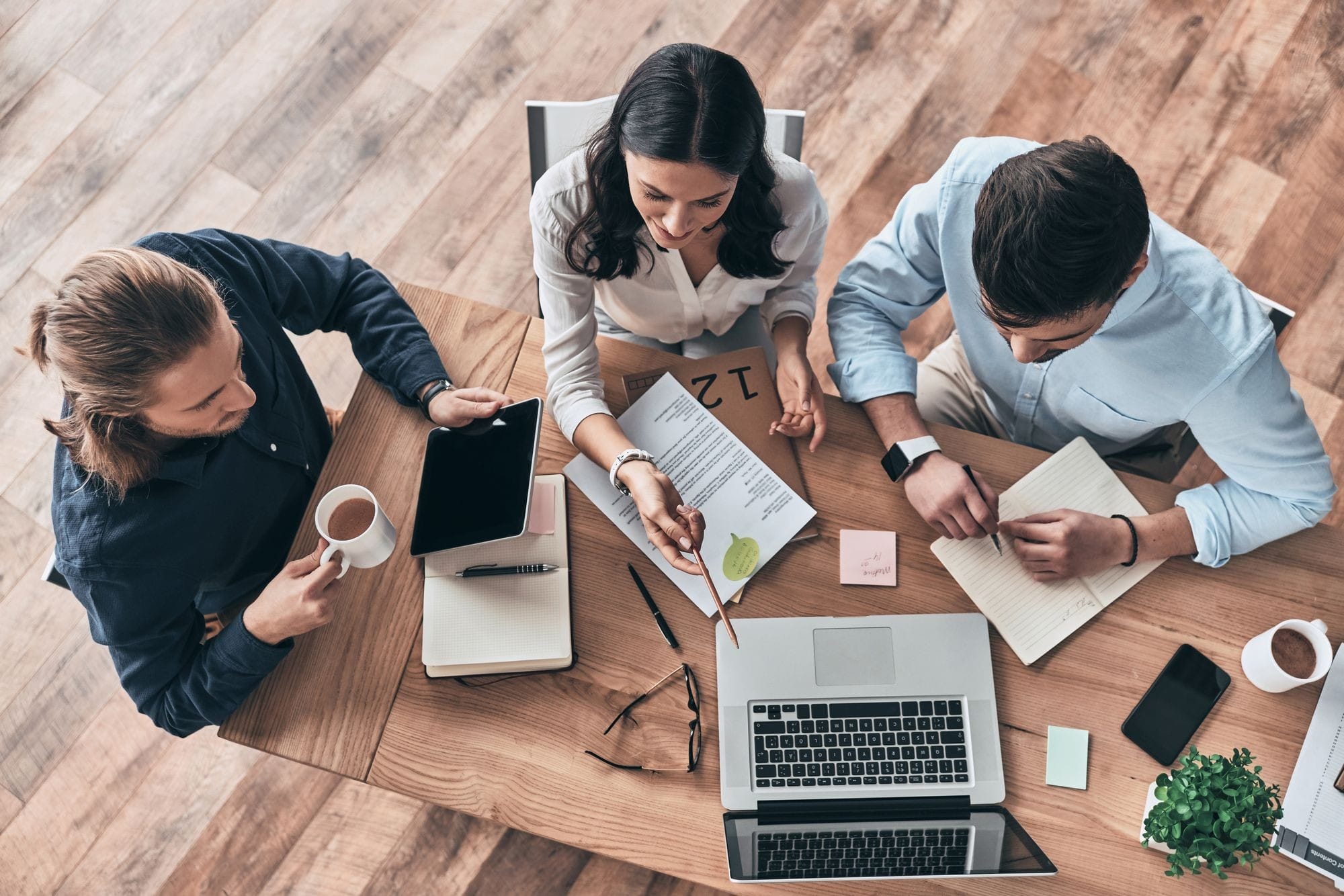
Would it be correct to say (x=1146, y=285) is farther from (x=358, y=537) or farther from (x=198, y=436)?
(x=198, y=436)

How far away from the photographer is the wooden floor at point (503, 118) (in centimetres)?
234

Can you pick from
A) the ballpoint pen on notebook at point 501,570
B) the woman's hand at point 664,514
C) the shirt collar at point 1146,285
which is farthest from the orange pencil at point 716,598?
the shirt collar at point 1146,285

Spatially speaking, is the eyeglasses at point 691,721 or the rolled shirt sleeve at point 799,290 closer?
the eyeglasses at point 691,721

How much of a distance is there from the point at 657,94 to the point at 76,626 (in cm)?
197

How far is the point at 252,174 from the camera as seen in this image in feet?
8.11

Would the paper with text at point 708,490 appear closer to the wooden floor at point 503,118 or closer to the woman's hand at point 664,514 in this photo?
the woman's hand at point 664,514

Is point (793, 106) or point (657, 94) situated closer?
point (657, 94)

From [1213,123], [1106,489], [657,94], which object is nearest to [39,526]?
[657,94]

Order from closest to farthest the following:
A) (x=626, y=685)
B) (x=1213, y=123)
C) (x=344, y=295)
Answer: (x=626, y=685), (x=344, y=295), (x=1213, y=123)

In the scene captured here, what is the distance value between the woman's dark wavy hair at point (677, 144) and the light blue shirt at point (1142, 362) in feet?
0.79

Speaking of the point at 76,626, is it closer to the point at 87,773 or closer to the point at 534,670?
the point at 87,773

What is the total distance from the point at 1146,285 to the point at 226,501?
136 centimetres

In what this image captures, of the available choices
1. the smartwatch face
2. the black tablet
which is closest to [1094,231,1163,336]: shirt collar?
the smartwatch face

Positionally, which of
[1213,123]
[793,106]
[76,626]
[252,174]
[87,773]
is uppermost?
[1213,123]
